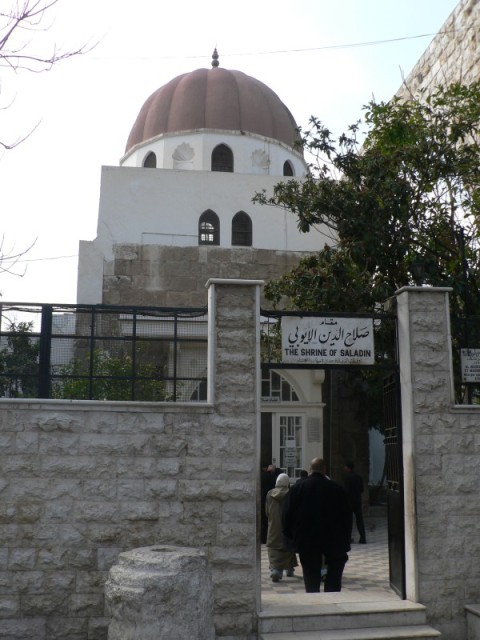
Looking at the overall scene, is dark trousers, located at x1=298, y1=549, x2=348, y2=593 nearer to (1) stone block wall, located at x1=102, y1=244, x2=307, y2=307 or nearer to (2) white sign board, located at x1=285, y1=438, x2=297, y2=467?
(2) white sign board, located at x1=285, y1=438, x2=297, y2=467

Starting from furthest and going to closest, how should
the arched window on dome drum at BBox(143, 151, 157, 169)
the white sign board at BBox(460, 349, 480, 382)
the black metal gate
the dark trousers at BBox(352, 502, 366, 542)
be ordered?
the arched window on dome drum at BBox(143, 151, 157, 169) < the dark trousers at BBox(352, 502, 366, 542) < the white sign board at BBox(460, 349, 480, 382) < the black metal gate

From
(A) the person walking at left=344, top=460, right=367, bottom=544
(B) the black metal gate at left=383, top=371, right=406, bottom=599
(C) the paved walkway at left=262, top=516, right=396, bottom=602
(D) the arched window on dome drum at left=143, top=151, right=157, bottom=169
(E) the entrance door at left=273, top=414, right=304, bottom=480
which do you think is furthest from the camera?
(D) the arched window on dome drum at left=143, top=151, right=157, bottom=169

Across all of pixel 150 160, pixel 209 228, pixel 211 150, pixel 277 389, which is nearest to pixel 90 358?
pixel 277 389

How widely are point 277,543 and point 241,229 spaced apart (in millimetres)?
10225

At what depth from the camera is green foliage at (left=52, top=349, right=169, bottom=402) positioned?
585 centimetres

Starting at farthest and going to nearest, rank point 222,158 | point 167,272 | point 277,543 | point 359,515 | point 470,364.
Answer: point 222,158, point 167,272, point 359,515, point 277,543, point 470,364

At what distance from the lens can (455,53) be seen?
11.7m

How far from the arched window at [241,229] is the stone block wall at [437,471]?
10906 mm

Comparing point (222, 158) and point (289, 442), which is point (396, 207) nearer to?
point (289, 442)

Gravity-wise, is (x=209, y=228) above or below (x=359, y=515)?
above

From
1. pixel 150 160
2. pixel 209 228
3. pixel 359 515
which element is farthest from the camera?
pixel 150 160

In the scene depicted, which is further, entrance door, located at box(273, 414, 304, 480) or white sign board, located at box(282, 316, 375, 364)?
entrance door, located at box(273, 414, 304, 480)

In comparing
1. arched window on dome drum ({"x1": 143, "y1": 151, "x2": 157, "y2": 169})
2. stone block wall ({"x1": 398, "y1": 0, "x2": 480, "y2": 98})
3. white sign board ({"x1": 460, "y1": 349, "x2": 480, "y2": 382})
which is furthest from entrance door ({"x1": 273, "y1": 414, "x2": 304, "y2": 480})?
arched window on dome drum ({"x1": 143, "y1": 151, "x2": 157, "y2": 169})

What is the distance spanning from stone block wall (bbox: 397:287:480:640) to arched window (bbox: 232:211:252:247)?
10.9 metres
